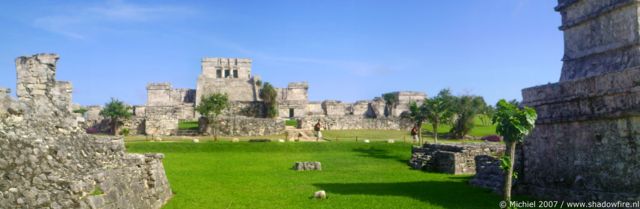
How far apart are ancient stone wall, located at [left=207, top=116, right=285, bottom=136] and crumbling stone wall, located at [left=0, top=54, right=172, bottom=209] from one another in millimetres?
35956

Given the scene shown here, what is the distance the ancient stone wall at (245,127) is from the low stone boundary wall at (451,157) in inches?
952

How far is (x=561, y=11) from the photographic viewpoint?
1728 cm

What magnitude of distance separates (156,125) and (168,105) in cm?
2006

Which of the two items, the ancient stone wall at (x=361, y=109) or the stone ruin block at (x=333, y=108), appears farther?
the ancient stone wall at (x=361, y=109)

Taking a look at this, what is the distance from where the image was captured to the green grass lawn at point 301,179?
1376 centimetres

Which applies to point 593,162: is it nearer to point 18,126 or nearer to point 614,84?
point 614,84

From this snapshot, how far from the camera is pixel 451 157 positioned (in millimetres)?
22703

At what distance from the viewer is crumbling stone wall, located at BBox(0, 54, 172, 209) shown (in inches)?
308

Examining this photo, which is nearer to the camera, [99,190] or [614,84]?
[99,190]

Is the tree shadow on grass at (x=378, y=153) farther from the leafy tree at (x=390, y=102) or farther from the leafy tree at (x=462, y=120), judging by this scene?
the leafy tree at (x=390, y=102)

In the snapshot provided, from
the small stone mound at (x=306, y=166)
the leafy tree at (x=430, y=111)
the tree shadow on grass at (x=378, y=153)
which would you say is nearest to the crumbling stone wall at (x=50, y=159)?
the small stone mound at (x=306, y=166)

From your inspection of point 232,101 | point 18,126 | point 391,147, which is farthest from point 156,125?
point 18,126

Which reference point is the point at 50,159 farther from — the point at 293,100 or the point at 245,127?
the point at 293,100

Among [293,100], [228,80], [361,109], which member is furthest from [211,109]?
[361,109]
